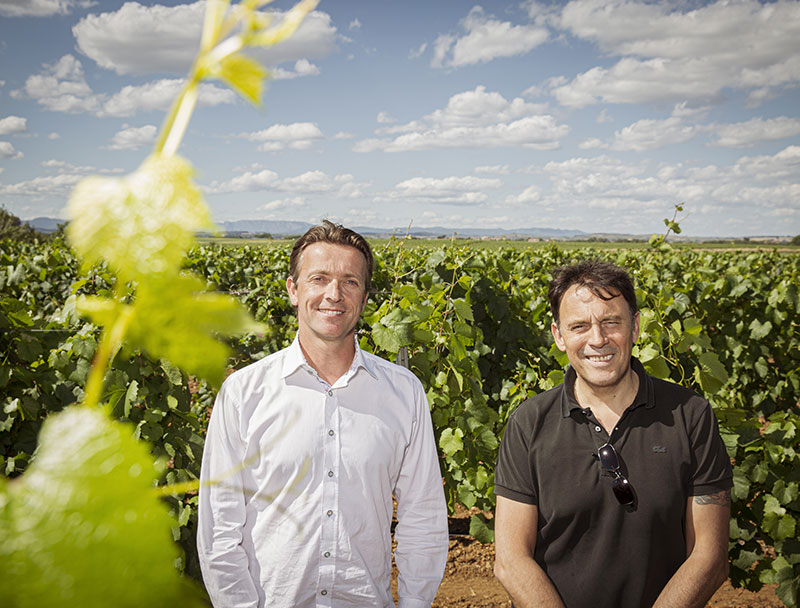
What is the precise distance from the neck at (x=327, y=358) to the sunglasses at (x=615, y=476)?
979 mm

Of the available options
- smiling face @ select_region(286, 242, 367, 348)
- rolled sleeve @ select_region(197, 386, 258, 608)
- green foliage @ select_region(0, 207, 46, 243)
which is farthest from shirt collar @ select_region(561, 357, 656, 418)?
green foliage @ select_region(0, 207, 46, 243)

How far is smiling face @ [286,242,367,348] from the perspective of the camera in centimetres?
208

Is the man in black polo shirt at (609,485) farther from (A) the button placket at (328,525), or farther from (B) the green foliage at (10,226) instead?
(B) the green foliage at (10,226)

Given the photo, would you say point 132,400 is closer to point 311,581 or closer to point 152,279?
point 311,581

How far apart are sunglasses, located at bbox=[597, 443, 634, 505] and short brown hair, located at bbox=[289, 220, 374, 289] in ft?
3.47

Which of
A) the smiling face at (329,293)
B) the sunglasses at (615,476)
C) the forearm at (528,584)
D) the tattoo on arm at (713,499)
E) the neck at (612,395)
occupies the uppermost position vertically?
the smiling face at (329,293)

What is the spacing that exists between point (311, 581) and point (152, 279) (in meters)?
1.86

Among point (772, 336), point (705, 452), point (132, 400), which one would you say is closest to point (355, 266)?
point (705, 452)

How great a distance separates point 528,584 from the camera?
2148 millimetres

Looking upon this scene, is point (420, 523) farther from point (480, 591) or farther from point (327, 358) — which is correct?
point (480, 591)

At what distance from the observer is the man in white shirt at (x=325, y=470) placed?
1.87 metres

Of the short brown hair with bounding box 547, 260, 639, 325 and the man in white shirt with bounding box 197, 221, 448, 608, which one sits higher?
the short brown hair with bounding box 547, 260, 639, 325

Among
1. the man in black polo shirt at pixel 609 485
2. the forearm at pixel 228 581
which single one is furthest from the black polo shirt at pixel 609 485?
the forearm at pixel 228 581

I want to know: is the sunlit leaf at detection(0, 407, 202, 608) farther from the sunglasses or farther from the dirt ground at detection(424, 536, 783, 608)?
the dirt ground at detection(424, 536, 783, 608)
